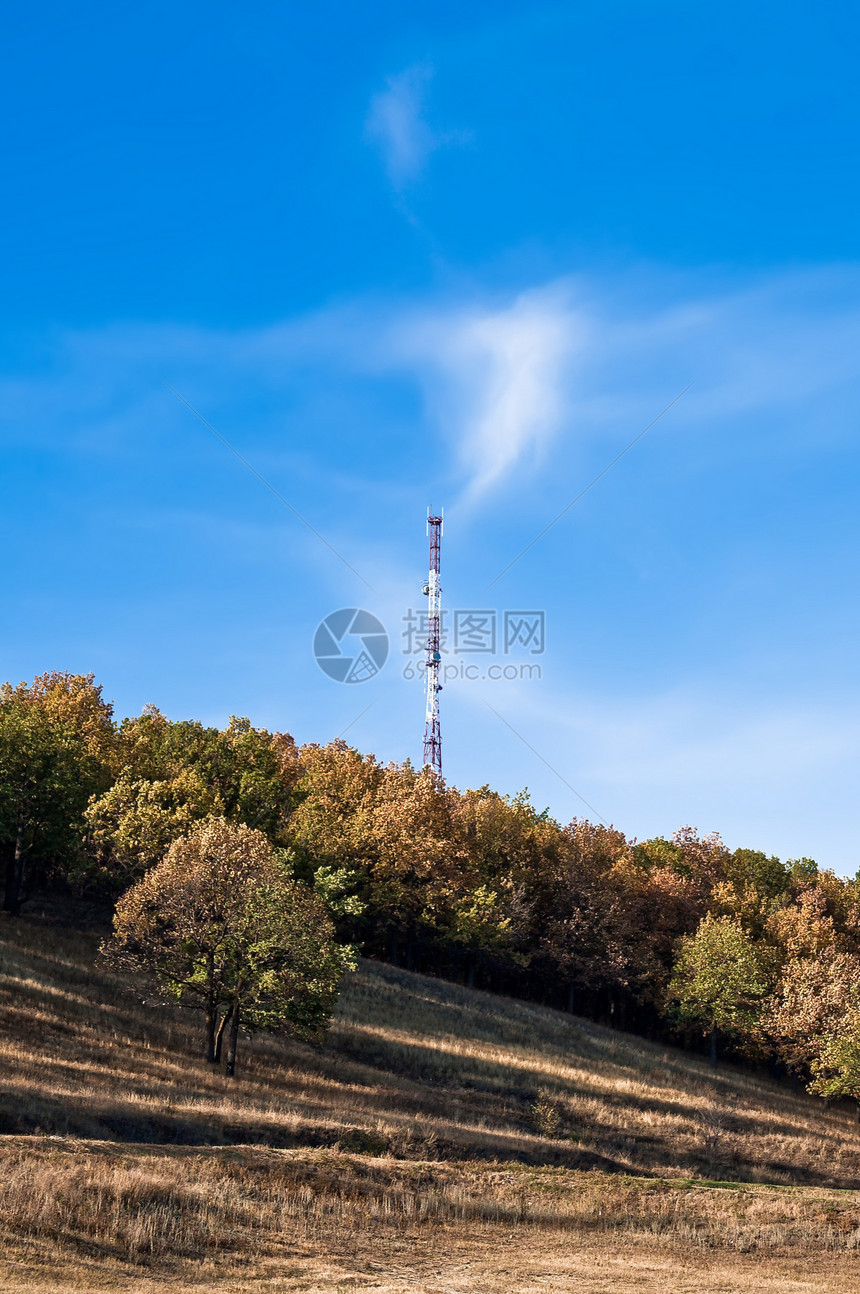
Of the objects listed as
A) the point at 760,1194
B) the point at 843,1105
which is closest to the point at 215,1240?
the point at 760,1194

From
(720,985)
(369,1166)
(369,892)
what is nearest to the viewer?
(369,1166)

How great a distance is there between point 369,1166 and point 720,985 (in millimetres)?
53775

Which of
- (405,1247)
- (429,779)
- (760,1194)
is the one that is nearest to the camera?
(405,1247)

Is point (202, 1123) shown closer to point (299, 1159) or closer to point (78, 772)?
point (299, 1159)

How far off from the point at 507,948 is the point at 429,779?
57.8 ft

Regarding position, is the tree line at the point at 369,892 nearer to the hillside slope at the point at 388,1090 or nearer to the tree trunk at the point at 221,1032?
the tree trunk at the point at 221,1032

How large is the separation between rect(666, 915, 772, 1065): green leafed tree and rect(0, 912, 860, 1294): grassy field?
1818cm

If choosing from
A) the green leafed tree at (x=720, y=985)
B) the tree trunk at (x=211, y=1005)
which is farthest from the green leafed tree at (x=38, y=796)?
the green leafed tree at (x=720, y=985)

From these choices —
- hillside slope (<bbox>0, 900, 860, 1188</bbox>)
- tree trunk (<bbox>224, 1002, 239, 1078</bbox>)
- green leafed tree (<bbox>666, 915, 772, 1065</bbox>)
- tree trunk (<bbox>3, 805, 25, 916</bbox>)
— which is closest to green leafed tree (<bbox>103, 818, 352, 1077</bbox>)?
tree trunk (<bbox>224, 1002, 239, 1078</bbox>)

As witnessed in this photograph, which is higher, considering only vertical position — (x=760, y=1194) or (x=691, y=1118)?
(x=760, y=1194)

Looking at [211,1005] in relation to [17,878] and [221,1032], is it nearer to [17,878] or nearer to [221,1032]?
[221,1032]

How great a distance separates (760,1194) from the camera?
90.5 ft

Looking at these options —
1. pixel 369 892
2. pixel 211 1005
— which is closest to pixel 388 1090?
pixel 211 1005

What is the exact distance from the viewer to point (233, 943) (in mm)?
40188
